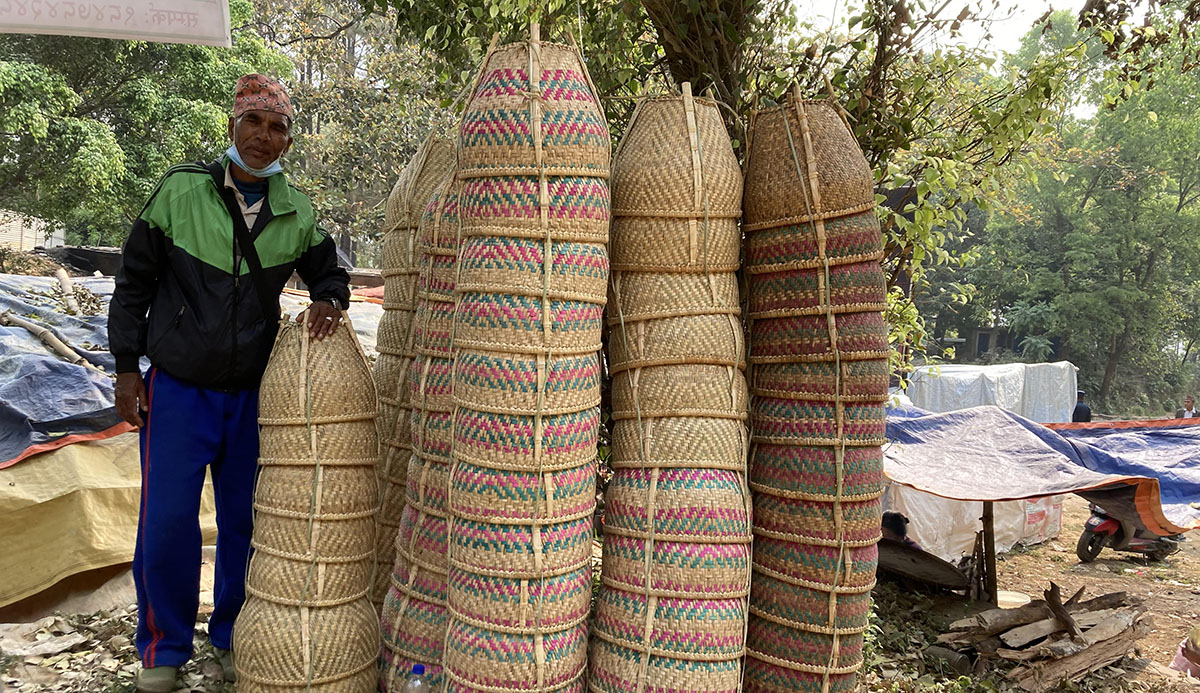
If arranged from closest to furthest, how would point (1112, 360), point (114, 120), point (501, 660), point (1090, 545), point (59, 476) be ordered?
1. point (501, 660)
2. point (59, 476)
3. point (1090, 545)
4. point (114, 120)
5. point (1112, 360)

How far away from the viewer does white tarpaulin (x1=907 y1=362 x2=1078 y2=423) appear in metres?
17.2

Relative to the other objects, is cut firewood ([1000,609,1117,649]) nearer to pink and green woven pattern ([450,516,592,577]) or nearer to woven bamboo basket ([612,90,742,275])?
woven bamboo basket ([612,90,742,275])

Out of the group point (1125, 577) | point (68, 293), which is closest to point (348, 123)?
point (68, 293)

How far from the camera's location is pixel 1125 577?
8.02 metres

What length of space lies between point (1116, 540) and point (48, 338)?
978 centimetres

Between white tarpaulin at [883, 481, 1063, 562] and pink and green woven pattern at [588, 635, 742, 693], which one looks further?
white tarpaulin at [883, 481, 1063, 562]

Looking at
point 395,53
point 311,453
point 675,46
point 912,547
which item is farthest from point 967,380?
point 311,453

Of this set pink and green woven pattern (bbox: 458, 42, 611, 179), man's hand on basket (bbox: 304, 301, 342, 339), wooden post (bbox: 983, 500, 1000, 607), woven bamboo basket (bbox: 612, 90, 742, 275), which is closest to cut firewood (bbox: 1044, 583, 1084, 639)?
wooden post (bbox: 983, 500, 1000, 607)

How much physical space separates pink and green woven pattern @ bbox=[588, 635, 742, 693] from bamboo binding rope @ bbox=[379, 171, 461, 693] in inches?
21.7

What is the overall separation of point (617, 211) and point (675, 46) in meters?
1.04

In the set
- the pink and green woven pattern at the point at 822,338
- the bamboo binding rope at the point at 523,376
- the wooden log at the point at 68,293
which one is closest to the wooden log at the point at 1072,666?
the pink and green woven pattern at the point at 822,338

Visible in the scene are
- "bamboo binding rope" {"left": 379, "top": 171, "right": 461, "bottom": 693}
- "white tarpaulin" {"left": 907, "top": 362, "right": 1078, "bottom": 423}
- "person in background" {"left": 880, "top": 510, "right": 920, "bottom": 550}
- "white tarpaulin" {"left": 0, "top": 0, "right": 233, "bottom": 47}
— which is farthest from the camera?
"white tarpaulin" {"left": 907, "top": 362, "right": 1078, "bottom": 423}

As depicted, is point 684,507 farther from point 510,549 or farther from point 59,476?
point 59,476

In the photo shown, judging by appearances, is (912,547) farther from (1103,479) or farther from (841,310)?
(841,310)
